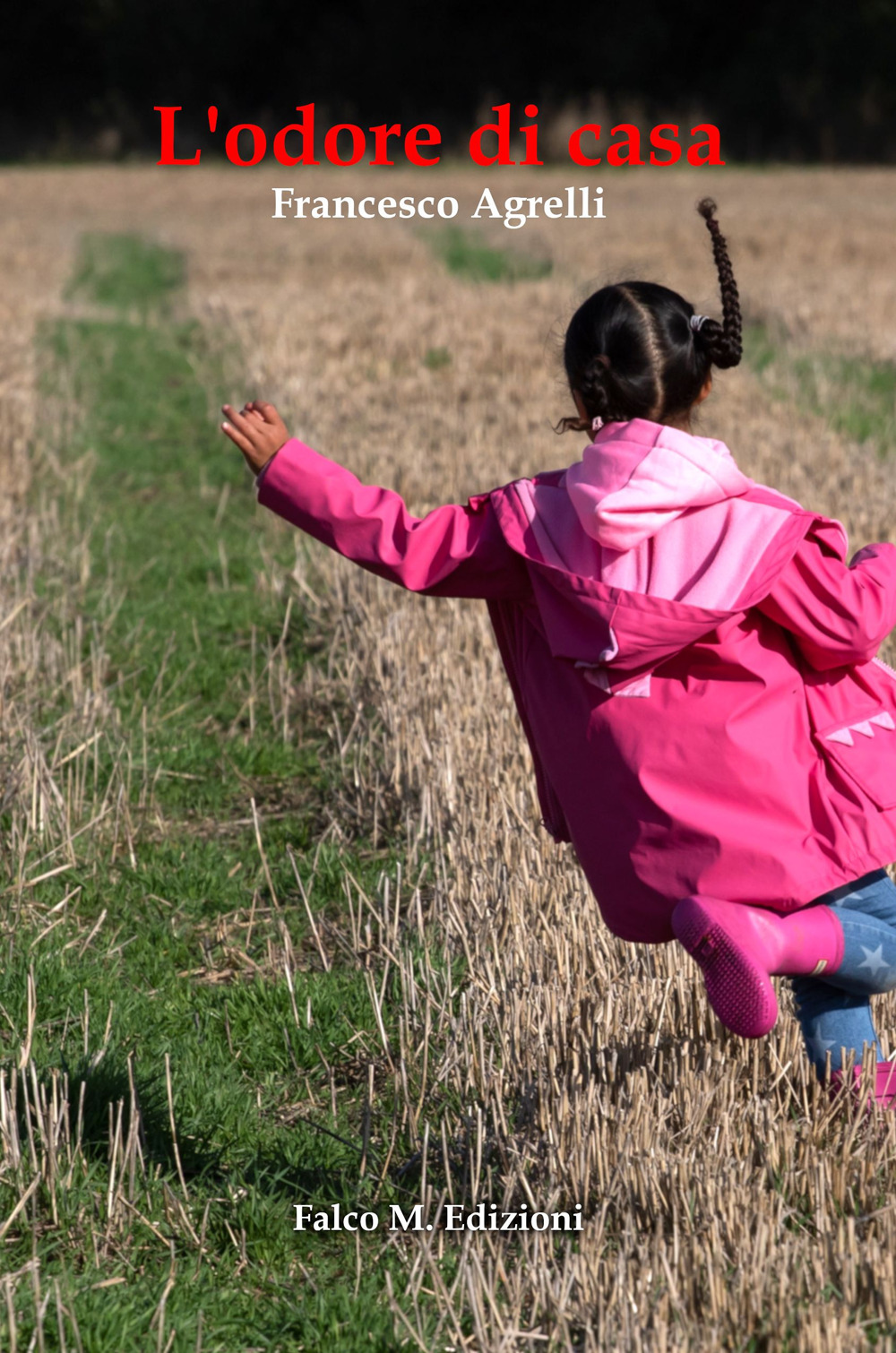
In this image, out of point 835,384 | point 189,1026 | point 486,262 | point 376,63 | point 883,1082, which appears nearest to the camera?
point 883,1082

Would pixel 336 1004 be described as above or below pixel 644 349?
below

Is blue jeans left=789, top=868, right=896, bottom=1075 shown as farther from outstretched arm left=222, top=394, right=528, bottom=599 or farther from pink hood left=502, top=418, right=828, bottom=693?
outstretched arm left=222, top=394, right=528, bottom=599

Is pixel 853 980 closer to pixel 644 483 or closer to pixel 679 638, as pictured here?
pixel 679 638

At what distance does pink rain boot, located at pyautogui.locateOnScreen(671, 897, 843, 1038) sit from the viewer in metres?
2.37

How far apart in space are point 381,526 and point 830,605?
0.74 metres

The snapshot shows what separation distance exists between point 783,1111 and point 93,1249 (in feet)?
3.83

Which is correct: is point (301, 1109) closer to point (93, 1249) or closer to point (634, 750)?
point (93, 1249)

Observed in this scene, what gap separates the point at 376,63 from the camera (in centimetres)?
4631

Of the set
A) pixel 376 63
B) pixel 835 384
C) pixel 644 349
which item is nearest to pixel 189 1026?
pixel 644 349

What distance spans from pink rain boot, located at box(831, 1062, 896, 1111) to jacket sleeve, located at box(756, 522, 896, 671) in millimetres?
723

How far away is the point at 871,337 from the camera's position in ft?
37.0

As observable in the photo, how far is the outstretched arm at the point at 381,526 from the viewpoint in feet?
8.45

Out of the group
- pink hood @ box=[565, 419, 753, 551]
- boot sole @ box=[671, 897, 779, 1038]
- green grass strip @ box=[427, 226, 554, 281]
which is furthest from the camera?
green grass strip @ box=[427, 226, 554, 281]

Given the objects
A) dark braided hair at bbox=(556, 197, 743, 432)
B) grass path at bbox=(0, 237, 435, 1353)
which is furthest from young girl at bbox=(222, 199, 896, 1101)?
grass path at bbox=(0, 237, 435, 1353)
